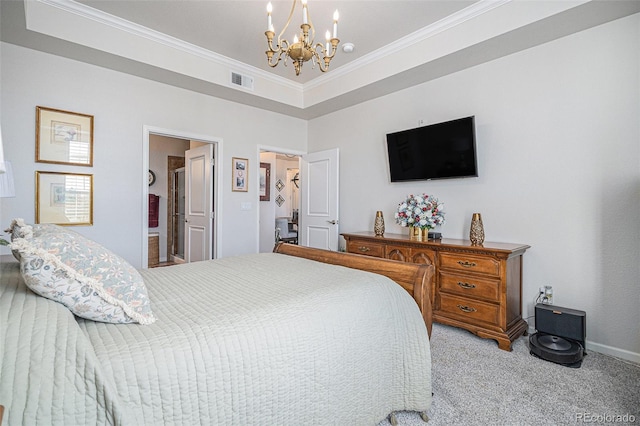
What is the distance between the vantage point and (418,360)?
1.59 meters

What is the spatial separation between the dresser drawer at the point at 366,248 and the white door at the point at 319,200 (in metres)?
0.82

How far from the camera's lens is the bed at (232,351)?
75cm

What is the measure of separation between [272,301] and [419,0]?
2.86 m

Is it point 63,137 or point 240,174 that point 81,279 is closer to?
point 63,137

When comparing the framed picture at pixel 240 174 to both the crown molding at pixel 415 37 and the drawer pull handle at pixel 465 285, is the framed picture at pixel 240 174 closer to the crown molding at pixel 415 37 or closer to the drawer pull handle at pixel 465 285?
the crown molding at pixel 415 37

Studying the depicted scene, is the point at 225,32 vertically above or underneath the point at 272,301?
above

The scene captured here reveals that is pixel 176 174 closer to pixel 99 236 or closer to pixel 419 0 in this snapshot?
pixel 99 236

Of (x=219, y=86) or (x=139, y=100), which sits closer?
(x=139, y=100)

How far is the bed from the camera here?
0.75m

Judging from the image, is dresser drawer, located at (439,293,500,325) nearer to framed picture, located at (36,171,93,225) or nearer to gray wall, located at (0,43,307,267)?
gray wall, located at (0,43,307,267)

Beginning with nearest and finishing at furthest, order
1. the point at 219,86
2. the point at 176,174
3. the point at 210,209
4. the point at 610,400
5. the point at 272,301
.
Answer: the point at 272,301, the point at 610,400, the point at 219,86, the point at 210,209, the point at 176,174

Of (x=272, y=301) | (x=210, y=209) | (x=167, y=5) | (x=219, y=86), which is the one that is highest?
(x=167, y=5)

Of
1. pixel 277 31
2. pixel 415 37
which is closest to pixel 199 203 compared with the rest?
pixel 277 31

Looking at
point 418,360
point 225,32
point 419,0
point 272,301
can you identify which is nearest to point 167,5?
point 225,32
